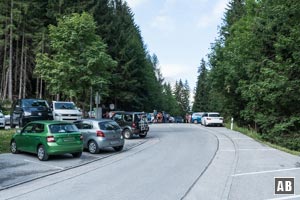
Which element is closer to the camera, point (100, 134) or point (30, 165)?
point (30, 165)

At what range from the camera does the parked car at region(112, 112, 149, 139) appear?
26109 mm

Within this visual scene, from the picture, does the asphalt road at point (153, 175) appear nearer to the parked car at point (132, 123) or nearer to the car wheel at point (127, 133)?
the parked car at point (132, 123)

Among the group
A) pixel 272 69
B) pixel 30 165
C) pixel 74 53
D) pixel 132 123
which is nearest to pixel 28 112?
pixel 74 53

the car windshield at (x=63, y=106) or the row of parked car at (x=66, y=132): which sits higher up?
the car windshield at (x=63, y=106)

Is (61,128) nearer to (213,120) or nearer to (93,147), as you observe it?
(93,147)

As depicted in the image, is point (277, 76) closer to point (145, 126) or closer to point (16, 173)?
point (145, 126)

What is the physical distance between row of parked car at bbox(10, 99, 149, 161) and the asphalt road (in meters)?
0.52

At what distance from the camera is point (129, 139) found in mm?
26250

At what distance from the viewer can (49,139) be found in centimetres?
1520

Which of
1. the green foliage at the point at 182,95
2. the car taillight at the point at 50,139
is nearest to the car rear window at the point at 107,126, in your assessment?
the car taillight at the point at 50,139

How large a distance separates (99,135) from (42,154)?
3.44 meters

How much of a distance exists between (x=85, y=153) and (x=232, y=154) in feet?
23.7

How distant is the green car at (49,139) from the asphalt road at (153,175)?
431 millimetres

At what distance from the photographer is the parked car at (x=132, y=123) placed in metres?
26.1
